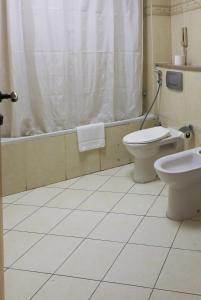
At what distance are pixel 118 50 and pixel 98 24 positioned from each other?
0.32m

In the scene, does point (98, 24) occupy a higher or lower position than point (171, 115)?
higher

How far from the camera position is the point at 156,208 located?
2.68m

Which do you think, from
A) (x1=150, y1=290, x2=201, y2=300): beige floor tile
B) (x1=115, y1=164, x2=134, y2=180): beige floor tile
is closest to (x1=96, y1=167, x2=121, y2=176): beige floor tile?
(x1=115, y1=164, x2=134, y2=180): beige floor tile

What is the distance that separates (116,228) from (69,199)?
2.10 ft

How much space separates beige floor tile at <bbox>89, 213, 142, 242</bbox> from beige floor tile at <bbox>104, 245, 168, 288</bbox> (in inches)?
5.9

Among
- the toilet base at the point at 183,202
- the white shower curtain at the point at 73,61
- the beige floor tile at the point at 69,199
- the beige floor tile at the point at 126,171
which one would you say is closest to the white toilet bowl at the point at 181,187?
the toilet base at the point at 183,202

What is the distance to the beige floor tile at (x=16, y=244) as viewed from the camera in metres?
2.10

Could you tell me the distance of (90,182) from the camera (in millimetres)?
3277

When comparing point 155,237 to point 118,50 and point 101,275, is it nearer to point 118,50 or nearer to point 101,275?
point 101,275

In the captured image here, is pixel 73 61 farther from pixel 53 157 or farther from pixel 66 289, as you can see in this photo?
pixel 66 289

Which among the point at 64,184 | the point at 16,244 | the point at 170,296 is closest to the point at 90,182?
the point at 64,184

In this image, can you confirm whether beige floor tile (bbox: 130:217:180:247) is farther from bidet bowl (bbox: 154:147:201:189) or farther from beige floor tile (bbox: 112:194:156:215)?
bidet bowl (bbox: 154:147:201:189)

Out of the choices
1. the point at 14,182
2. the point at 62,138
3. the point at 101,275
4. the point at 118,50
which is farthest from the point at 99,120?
the point at 101,275

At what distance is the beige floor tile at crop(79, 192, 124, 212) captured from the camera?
2.74 metres
